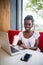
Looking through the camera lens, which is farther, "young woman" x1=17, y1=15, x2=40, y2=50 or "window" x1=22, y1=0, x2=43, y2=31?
"window" x1=22, y1=0, x2=43, y2=31

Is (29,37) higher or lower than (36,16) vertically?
lower

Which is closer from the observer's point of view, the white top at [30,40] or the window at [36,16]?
the white top at [30,40]

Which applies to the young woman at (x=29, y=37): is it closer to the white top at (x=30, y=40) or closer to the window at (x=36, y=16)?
the white top at (x=30, y=40)

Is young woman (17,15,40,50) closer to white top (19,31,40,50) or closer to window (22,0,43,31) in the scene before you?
white top (19,31,40,50)

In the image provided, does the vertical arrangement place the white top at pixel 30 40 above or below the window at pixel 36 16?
below

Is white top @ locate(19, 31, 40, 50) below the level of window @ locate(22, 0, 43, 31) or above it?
below

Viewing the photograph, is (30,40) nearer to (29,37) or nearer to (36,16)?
(29,37)

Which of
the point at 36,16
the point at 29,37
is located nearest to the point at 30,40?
the point at 29,37

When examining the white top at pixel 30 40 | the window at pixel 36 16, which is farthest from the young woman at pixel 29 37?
the window at pixel 36 16

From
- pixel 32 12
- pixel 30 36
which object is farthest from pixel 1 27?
pixel 30 36

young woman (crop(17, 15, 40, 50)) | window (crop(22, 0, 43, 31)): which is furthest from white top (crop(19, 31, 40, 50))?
window (crop(22, 0, 43, 31))

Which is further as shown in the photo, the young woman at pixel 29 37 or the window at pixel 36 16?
the window at pixel 36 16

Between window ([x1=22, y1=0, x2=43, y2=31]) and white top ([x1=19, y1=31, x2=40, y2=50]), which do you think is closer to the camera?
white top ([x1=19, y1=31, x2=40, y2=50])

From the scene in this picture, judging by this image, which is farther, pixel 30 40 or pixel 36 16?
pixel 36 16
